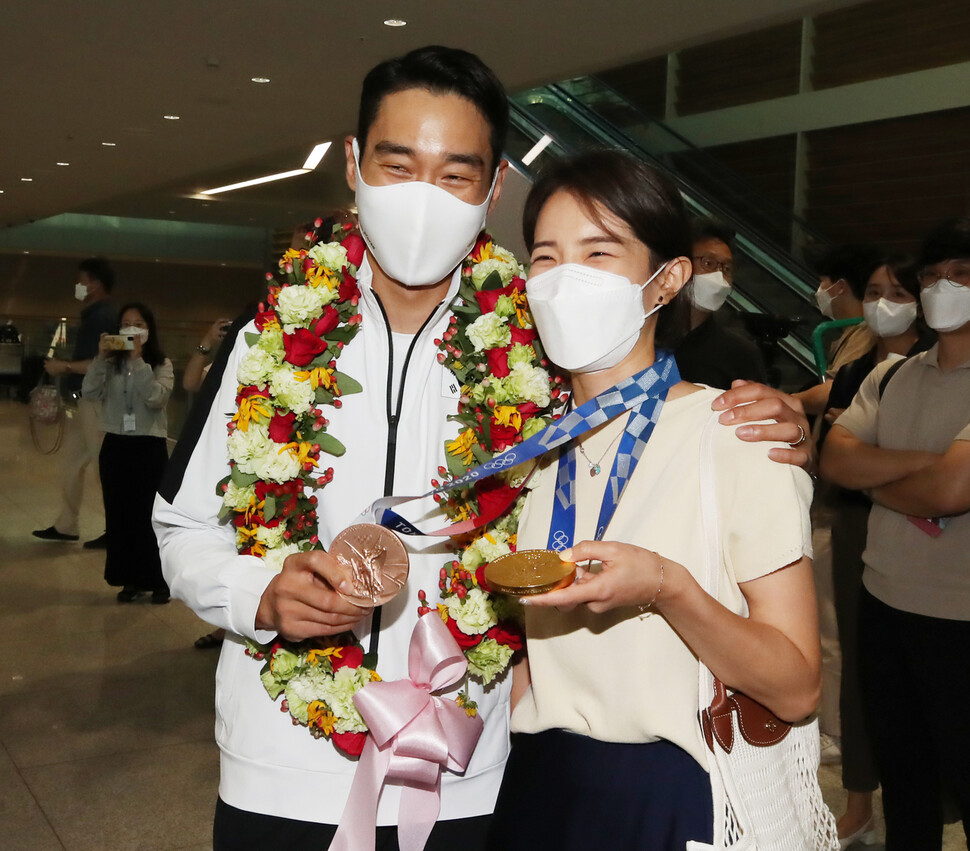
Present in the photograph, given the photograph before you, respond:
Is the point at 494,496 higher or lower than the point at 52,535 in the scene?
higher

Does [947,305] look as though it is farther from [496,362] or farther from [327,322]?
[327,322]

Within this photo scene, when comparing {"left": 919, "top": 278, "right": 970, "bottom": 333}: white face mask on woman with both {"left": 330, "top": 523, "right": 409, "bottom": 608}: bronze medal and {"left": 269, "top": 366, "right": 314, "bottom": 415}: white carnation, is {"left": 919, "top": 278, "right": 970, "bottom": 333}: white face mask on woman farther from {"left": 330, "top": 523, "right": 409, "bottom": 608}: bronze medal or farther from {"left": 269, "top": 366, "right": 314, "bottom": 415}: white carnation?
{"left": 330, "top": 523, "right": 409, "bottom": 608}: bronze medal

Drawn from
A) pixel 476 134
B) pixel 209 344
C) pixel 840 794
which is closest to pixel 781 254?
pixel 209 344

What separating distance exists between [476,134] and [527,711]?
964 millimetres

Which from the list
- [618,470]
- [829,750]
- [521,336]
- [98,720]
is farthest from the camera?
[98,720]

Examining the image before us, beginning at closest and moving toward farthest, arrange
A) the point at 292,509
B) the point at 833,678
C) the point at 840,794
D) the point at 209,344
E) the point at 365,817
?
the point at 365,817
the point at 292,509
the point at 840,794
the point at 833,678
the point at 209,344

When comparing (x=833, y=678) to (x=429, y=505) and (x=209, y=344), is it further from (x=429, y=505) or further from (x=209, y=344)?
(x=209, y=344)

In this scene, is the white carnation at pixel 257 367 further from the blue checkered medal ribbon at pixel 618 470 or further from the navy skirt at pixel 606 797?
the navy skirt at pixel 606 797

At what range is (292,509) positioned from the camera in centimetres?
179

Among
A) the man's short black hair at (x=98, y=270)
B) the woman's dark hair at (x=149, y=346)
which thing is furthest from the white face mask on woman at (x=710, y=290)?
the man's short black hair at (x=98, y=270)

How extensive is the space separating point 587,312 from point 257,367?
58cm

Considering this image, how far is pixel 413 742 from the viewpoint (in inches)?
66.2

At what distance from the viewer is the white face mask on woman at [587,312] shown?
1646 millimetres

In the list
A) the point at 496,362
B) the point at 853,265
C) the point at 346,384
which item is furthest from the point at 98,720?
the point at 853,265
